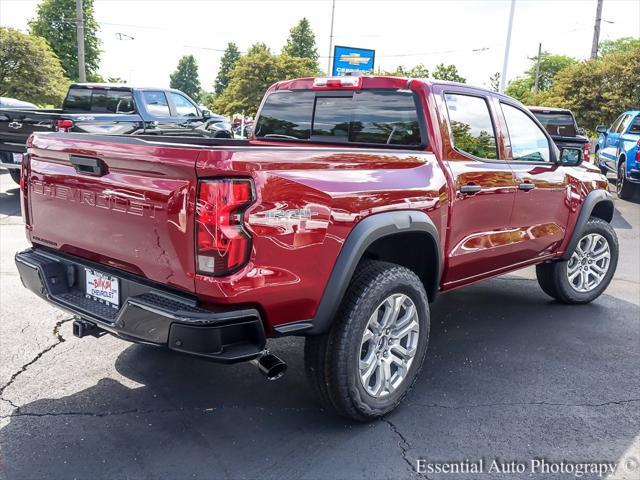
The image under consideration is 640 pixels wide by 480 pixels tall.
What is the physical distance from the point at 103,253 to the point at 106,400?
0.96m

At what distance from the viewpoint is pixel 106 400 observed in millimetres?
3232

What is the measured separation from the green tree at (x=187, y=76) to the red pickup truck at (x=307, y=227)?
107096 millimetres

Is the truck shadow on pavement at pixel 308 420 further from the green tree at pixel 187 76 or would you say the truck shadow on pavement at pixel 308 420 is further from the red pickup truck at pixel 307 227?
the green tree at pixel 187 76

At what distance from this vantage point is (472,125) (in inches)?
152

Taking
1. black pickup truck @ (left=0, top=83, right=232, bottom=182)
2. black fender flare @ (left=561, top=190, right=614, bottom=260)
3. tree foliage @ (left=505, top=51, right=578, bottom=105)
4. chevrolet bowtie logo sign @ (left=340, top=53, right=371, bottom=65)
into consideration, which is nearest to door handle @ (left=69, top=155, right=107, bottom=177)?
black fender flare @ (left=561, top=190, right=614, bottom=260)

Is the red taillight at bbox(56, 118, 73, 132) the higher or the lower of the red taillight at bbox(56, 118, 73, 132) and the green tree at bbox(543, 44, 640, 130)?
the lower

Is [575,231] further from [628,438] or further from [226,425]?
[226,425]

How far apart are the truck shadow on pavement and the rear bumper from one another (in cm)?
56

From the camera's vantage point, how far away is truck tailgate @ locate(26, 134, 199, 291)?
239cm

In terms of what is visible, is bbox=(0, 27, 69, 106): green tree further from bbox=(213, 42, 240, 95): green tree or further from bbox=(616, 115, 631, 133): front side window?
bbox=(213, 42, 240, 95): green tree

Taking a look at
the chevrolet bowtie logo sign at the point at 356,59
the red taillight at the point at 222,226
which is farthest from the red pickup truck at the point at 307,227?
the chevrolet bowtie logo sign at the point at 356,59

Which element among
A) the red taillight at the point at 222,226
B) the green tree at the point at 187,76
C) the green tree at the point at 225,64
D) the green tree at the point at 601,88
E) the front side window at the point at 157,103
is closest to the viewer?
the red taillight at the point at 222,226

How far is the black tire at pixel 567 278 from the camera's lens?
200 inches

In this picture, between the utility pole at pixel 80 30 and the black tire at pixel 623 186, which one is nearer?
the black tire at pixel 623 186
